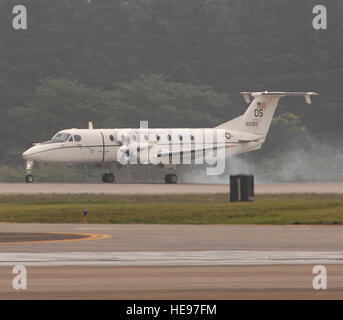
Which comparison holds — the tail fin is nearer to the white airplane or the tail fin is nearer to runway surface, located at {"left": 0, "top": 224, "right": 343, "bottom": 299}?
the white airplane

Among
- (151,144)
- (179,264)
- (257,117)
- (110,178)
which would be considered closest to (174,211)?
(179,264)

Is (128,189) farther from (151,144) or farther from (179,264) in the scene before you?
(179,264)

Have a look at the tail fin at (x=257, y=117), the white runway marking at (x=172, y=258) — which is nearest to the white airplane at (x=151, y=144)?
the tail fin at (x=257, y=117)

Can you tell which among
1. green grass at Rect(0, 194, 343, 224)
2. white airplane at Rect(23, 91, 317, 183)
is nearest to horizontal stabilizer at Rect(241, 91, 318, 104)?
white airplane at Rect(23, 91, 317, 183)

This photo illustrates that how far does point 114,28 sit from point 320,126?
2814 cm

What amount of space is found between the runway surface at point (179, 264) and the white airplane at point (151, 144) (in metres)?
33.0

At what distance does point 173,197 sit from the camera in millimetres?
48750

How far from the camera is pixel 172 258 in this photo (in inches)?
873

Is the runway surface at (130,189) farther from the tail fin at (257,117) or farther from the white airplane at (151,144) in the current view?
the tail fin at (257,117)

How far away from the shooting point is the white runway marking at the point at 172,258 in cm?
2120

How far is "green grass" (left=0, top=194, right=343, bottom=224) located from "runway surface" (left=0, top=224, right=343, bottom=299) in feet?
14.6

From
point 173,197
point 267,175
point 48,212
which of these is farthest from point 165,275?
point 267,175

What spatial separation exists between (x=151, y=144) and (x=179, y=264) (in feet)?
150
